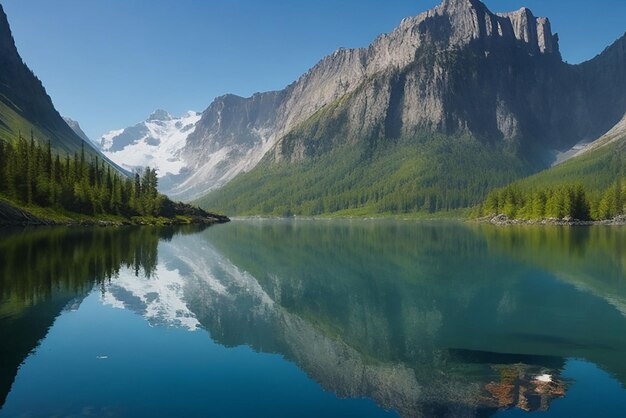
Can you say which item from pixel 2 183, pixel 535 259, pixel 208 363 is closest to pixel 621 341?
pixel 208 363

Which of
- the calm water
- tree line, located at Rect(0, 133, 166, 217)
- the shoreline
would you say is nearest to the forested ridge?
tree line, located at Rect(0, 133, 166, 217)

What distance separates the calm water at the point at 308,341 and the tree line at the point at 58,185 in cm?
8627

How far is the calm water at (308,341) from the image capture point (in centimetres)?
2153

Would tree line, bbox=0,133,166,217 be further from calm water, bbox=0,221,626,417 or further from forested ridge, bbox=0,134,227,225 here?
calm water, bbox=0,221,626,417

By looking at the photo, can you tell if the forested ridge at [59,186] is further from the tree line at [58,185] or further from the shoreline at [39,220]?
the shoreline at [39,220]

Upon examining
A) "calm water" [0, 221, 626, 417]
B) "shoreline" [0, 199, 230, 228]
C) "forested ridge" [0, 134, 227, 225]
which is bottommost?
"calm water" [0, 221, 626, 417]

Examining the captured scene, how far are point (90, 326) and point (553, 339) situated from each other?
30.6m

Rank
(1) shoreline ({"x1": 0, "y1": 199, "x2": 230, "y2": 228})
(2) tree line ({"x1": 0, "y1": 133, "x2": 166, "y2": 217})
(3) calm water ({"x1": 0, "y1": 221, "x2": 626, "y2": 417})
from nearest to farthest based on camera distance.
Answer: (3) calm water ({"x1": 0, "y1": 221, "x2": 626, "y2": 417}) → (1) shoreline ({"x1": 0, "y1": 199, "x2": 230, "y2": 228}) → (2) tree line ({"x1": 0, "y1": 133, "x2": 166, "y2": 217})

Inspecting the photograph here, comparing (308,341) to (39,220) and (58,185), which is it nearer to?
(39,220)

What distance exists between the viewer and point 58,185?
149 meters

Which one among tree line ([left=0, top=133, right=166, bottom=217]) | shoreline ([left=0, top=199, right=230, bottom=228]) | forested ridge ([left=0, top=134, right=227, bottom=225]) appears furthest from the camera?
tree line ([left=0, top=133, right=166, bottom=217])

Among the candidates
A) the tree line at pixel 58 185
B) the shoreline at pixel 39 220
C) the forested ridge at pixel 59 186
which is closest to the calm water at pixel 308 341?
the shoreline at pixel 39 220

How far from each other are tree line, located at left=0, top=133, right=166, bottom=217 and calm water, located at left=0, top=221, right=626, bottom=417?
283 ft

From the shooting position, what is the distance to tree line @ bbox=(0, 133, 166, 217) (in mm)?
137000
